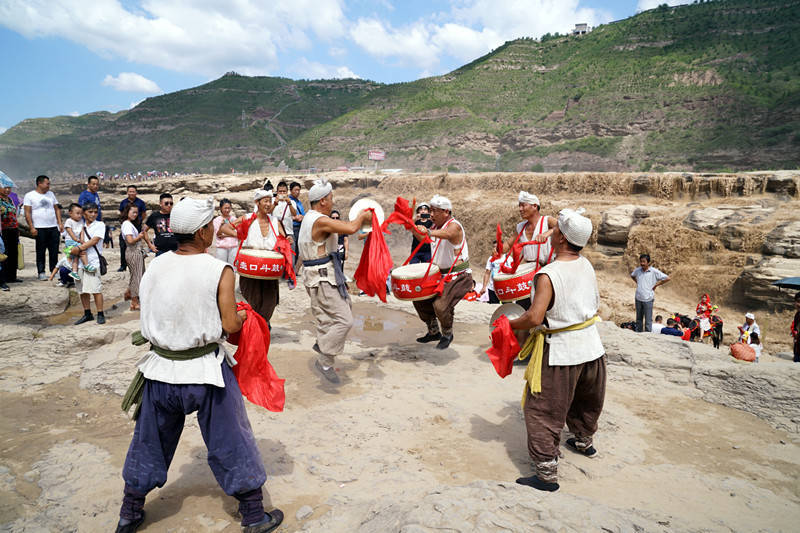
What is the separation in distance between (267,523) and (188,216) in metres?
1.80

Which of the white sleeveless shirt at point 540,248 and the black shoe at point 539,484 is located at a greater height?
the white sleeveless shirt at point 540,248

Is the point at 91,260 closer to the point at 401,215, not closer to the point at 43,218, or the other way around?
the point at 43,218

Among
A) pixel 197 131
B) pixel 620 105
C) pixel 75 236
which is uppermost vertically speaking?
pixel 197 131

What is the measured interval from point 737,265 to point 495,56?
62.8 metres

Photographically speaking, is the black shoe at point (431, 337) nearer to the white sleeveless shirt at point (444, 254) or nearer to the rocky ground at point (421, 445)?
the rocky ground at point (421, 445)

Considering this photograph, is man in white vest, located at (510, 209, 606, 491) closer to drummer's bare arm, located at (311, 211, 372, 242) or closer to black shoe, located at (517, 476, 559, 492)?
black shoe, located at (517, 476, 559, 492)

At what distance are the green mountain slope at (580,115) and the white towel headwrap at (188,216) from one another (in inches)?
1255

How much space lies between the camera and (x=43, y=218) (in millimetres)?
8336

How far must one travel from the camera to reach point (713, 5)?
165 feet

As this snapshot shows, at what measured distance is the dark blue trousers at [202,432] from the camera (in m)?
2.47

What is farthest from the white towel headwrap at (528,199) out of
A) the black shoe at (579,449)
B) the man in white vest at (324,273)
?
the black shoe at (579,449)

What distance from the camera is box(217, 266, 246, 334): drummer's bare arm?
8.11 feet

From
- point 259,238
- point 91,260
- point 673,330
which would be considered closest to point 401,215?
point 259,238

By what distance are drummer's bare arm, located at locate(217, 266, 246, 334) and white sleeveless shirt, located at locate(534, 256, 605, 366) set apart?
191 cm
